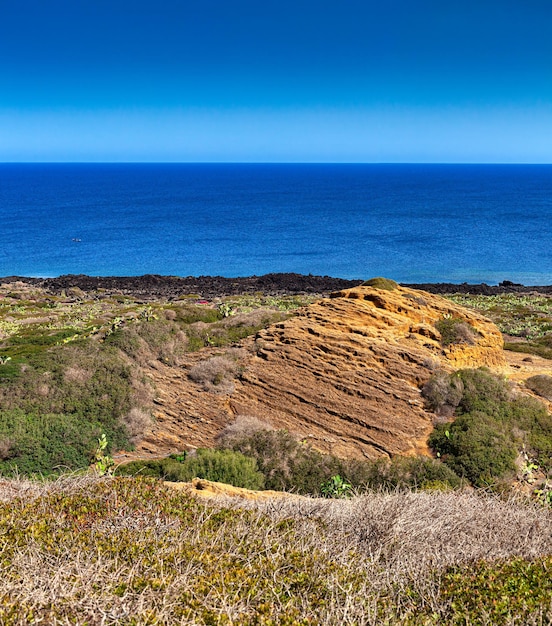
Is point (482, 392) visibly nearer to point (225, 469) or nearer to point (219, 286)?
point (225, 469)

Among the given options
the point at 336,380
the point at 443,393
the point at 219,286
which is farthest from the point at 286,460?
the point at 219,286

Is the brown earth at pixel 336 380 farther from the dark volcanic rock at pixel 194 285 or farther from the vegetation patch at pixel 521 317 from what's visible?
the dark volcanic rock at pixel 194 285

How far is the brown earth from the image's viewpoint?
14.4 meters

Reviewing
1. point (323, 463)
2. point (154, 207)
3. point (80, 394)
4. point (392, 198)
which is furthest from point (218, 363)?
point (392, 198)

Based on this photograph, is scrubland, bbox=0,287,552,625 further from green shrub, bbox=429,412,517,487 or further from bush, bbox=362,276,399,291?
bush, bbox=362,276,399,291

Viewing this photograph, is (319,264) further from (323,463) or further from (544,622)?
(544,622)

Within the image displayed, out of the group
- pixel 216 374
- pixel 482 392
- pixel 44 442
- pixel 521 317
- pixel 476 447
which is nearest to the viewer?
pixel 44 442

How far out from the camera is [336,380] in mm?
16031

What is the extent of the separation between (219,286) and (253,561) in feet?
166

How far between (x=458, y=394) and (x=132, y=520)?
11758 mm

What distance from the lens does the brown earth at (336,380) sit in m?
14.4

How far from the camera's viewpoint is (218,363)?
17109mm

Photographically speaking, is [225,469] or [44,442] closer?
[225,469]

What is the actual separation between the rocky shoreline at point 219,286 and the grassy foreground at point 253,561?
4398cm
